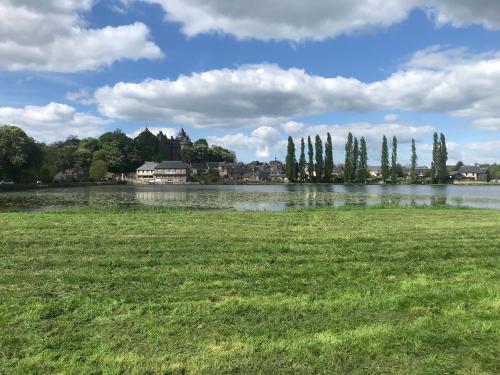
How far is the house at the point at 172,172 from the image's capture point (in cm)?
16275

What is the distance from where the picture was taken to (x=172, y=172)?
16550 cm

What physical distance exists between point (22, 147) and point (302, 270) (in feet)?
295

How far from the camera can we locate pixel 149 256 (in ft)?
30.5

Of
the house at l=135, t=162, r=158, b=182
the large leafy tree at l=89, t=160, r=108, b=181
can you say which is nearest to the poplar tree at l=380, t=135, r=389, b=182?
the house at l=135, t=162, r=158, b=182

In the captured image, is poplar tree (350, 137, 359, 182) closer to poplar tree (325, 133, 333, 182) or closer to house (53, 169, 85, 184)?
poplar tree (325, 133, 333, 182)

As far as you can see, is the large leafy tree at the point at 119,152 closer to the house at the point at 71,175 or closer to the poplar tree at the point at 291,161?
the house at the point at 71,175

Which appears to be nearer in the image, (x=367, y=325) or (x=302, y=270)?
(x=367, y=325)

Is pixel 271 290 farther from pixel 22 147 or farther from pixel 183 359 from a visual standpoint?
pixel 22 147

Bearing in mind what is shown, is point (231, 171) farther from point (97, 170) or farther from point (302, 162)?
point (97, 170)

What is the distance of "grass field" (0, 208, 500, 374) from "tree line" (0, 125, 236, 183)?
275ft

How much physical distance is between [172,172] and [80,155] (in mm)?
33667

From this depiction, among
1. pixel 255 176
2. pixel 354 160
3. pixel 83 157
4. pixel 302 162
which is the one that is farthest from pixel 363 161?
pixel 83 157

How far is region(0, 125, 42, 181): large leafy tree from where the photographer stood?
83.1 metres

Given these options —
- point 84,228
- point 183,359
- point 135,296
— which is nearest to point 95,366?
point 183,359
